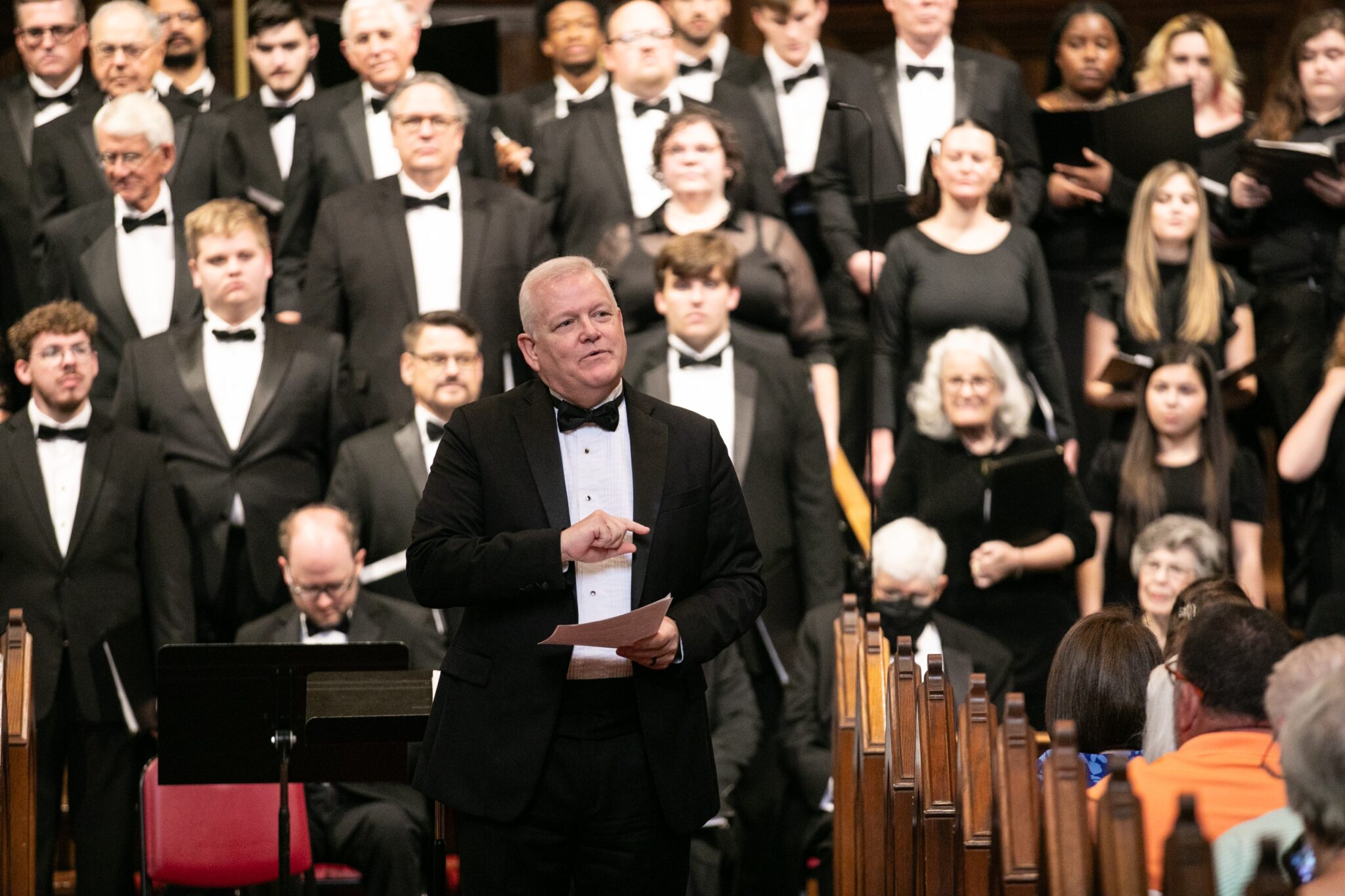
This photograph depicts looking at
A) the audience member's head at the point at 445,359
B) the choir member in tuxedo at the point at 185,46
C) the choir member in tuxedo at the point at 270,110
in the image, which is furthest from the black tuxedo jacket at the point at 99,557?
the choir member in tuxedo at the point at 185,46

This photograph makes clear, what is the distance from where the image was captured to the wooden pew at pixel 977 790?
2.24m

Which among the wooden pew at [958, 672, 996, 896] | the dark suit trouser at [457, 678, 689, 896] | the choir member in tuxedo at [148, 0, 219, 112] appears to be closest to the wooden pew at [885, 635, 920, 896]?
the wooden pew at [958, 672, 996, 896]

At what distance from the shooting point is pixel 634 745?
2.39 m

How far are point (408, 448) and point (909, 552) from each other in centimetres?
125

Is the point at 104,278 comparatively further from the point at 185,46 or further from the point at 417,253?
the point at 185,46

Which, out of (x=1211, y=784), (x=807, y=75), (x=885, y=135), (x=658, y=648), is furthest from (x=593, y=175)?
(x=1211, y=784)

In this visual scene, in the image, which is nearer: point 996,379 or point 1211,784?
point 1211,784

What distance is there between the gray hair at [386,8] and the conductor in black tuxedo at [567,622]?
9.47ft

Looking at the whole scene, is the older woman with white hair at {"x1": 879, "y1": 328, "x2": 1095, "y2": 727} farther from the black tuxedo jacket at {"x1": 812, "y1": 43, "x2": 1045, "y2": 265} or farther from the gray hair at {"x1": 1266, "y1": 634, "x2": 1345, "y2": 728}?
the gray hair at {"x1": 1266, "y1": 634, "x2": 1345, "y2": 728}

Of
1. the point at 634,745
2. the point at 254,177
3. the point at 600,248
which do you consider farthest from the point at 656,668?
the point at 254,177

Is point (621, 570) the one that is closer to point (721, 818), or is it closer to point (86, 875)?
point (721, 818)

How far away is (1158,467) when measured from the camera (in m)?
4.61

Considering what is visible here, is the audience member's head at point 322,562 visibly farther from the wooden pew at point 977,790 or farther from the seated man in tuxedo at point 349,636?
the wooden pew at point 977,790

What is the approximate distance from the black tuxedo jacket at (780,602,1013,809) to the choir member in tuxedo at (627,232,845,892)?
7 centimetres
